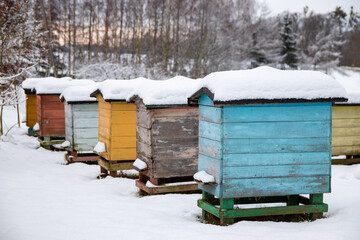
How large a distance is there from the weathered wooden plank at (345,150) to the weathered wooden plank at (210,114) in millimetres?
5624

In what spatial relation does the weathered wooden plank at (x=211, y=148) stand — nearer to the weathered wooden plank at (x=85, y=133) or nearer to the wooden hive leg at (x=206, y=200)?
the wooden hive leg at (x=206, y=200)

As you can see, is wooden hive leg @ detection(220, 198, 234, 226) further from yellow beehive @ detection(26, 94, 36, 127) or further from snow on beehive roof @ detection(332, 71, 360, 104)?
snow on beehive roof @ detection(332, 71, 360, 104)

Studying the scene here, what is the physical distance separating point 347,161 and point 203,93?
634 cm

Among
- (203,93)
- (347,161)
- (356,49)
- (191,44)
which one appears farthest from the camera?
(356,49)

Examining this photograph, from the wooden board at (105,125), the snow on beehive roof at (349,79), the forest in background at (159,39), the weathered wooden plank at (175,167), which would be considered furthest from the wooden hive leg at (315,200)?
the snow on beehive roof at (349,79)

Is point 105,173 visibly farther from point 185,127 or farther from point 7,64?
point 7,64

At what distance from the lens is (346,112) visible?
9750 millimetres

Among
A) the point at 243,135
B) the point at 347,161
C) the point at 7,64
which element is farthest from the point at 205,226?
the point at 7,64

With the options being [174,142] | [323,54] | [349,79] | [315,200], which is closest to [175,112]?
[174,142]

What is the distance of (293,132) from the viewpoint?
515 cm

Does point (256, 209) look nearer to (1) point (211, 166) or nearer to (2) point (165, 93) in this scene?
(1) point (211, 166)

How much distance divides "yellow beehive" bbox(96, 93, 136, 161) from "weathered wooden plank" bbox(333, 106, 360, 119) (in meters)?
4.92

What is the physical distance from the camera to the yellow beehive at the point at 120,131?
793 cm

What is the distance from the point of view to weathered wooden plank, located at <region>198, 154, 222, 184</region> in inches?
196
